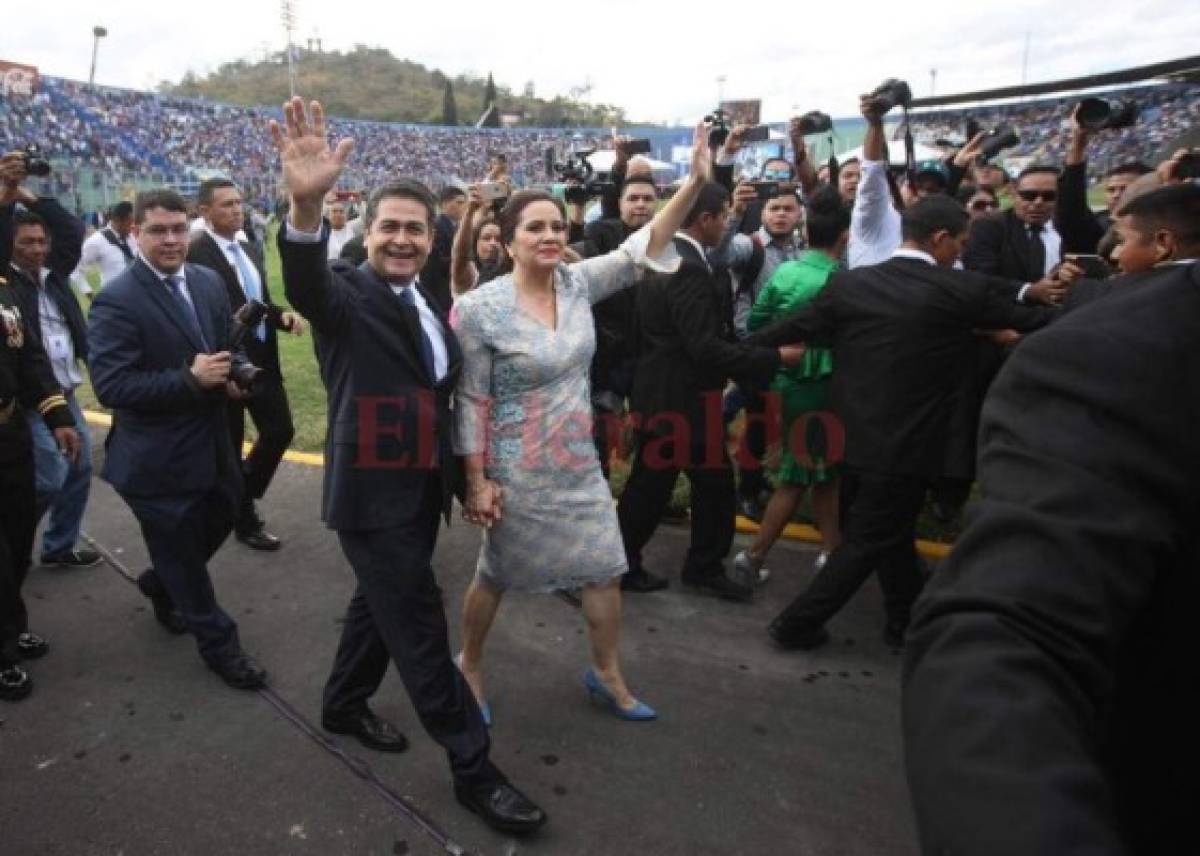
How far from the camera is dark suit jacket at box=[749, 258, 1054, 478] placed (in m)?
3.18

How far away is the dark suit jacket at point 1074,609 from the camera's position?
630 millimetres

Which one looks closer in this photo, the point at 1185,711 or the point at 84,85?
the point at 1185,711

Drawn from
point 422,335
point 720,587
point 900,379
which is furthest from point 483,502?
point 900,379

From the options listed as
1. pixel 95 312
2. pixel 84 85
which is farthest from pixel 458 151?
pixel 95 312

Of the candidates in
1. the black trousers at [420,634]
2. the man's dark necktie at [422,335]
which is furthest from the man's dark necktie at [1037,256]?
the black trousers at [420,634]

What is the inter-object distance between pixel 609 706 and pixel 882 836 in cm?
101

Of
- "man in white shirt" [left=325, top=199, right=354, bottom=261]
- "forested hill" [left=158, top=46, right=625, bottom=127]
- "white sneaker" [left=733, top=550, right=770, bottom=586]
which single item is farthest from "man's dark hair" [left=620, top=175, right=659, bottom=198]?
"forested hill" [left=158, top=46, right=625, bottom=127]

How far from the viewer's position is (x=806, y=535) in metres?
4.55

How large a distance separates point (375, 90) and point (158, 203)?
397 ft

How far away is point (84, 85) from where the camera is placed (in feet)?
119

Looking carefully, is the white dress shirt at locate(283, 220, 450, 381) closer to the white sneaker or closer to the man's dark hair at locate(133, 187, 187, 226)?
the man's dark hair at locate(133, 187, 187, 226)

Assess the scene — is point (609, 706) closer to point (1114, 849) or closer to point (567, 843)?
point (567, 843)

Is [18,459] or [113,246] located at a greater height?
[113,246]

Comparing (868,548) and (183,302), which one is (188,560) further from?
(868,548)
